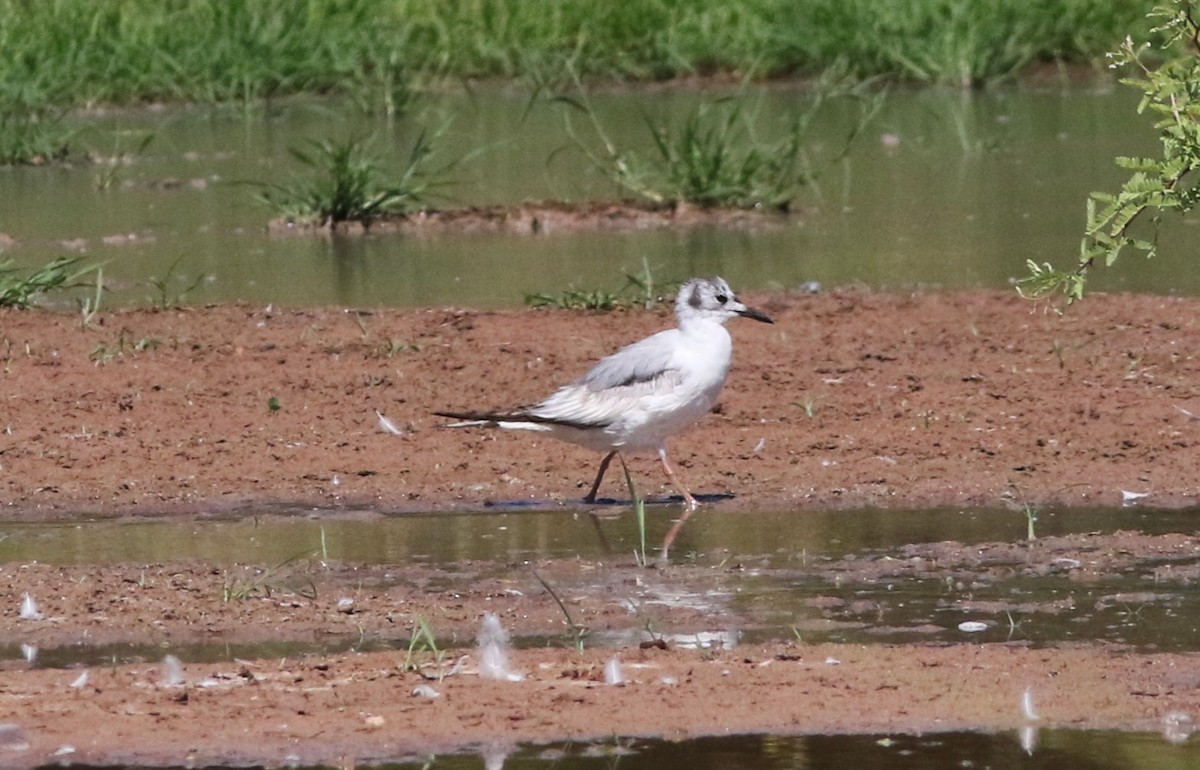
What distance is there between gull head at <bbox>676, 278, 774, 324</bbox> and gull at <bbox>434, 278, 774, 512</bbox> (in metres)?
0.03

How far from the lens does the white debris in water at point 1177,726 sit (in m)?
5.51

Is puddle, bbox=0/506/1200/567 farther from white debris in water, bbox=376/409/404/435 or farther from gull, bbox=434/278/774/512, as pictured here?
white debris in water, bbox=376/409/404/435

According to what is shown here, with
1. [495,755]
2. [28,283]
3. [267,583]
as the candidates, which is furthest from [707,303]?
[495,755]

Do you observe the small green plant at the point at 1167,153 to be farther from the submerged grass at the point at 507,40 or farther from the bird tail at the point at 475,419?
the submerged grass at the point at 507,40

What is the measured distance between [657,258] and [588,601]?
5997 mm

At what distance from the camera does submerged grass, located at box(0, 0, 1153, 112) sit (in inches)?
728

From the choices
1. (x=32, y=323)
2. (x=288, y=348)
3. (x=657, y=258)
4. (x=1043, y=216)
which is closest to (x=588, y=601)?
(x=288, y=348)

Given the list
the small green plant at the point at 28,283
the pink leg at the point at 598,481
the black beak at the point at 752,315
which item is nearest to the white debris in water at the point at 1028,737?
the pink leg at the point at 598,481

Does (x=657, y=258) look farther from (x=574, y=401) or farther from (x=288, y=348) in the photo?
(x=574, y=401)

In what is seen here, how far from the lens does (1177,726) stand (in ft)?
18.2

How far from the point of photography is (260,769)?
540 centimetres

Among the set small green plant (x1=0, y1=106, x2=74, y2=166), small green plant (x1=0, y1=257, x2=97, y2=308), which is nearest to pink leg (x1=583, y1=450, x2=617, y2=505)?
small green plant (x1=0, y1=257, x2=97, y2=308)

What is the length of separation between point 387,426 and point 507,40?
442 inches

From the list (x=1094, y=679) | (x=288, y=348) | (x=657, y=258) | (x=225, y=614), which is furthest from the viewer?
(x=657, y=258)
